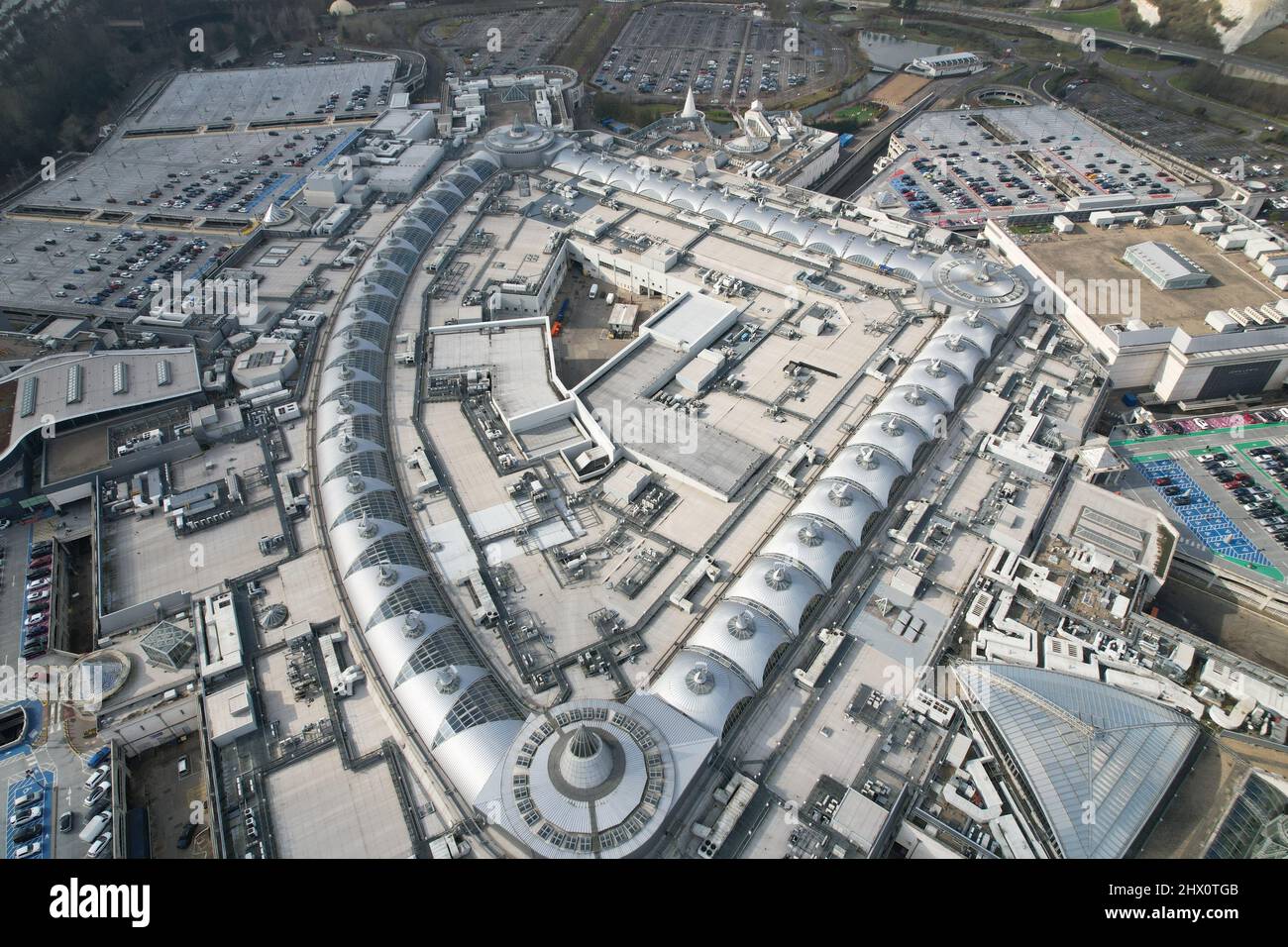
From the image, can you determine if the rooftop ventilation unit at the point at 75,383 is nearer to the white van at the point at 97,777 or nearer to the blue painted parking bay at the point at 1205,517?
the white van at the point at 97,777

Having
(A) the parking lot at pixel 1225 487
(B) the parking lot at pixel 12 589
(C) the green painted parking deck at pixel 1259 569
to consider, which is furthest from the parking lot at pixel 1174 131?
(B) the parking lot at pixel 12 589

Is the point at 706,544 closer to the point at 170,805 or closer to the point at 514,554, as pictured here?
the point at 514,554

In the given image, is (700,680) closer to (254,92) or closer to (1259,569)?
(1259,569)

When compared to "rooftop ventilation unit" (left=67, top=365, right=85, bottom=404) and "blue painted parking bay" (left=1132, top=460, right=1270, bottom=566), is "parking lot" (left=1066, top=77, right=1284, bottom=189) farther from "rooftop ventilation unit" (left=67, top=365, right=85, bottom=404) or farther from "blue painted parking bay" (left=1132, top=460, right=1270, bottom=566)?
"rooftop ventilation unit" (left=67, top=365, right=85, bottom=404)

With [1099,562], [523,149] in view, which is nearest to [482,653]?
[1099,562]

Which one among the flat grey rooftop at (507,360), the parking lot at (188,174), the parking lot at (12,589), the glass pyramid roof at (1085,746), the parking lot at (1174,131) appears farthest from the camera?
A: the parking lot at (1174,131)

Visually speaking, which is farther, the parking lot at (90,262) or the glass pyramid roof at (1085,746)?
the parking lot at (90,262)
